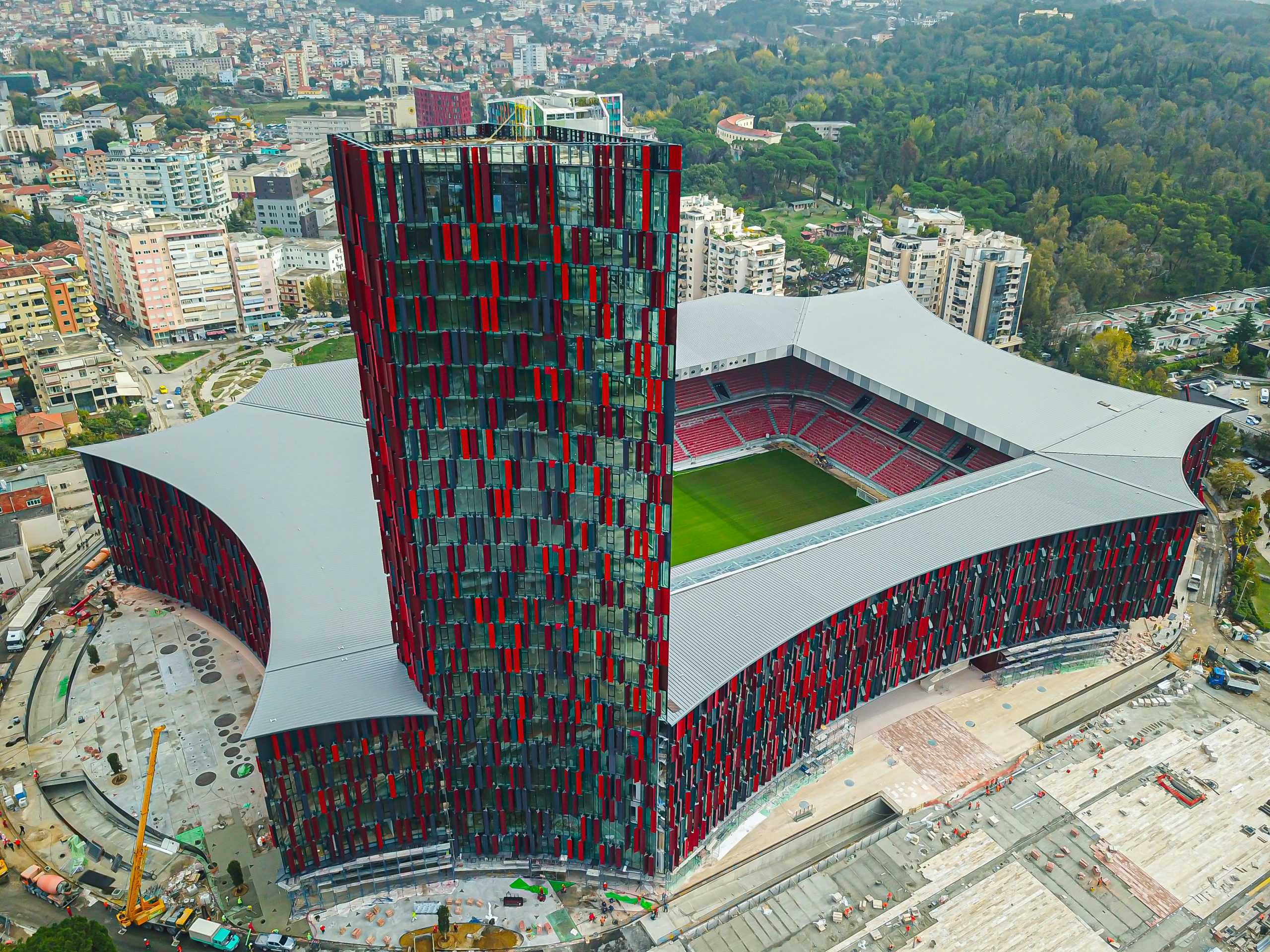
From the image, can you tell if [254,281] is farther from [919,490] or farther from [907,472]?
[919,490]

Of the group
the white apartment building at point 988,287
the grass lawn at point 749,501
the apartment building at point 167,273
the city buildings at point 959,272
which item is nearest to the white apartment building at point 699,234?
the city buildings at point 959,272

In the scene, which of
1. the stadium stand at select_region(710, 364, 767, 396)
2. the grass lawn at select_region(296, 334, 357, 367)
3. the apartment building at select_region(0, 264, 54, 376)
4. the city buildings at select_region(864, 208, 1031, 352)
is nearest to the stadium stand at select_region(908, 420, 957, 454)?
the stadium stand at select_region(710, 364, 767, 396)

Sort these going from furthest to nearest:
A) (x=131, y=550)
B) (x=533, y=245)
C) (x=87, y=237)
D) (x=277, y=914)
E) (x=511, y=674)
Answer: (x=87, y=237)
(x=131, y=550)
(x=277, y=914)
(x=511, y=674)
(x=533, y=245)

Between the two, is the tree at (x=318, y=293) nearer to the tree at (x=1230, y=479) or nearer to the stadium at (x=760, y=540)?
the stadium at (x=760, y=540)

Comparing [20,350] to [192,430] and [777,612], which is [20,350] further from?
[777,612]

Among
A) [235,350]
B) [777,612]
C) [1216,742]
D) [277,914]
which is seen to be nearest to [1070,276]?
[1216,742]

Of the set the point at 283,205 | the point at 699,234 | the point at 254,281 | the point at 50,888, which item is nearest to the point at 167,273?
the point at 254,281
